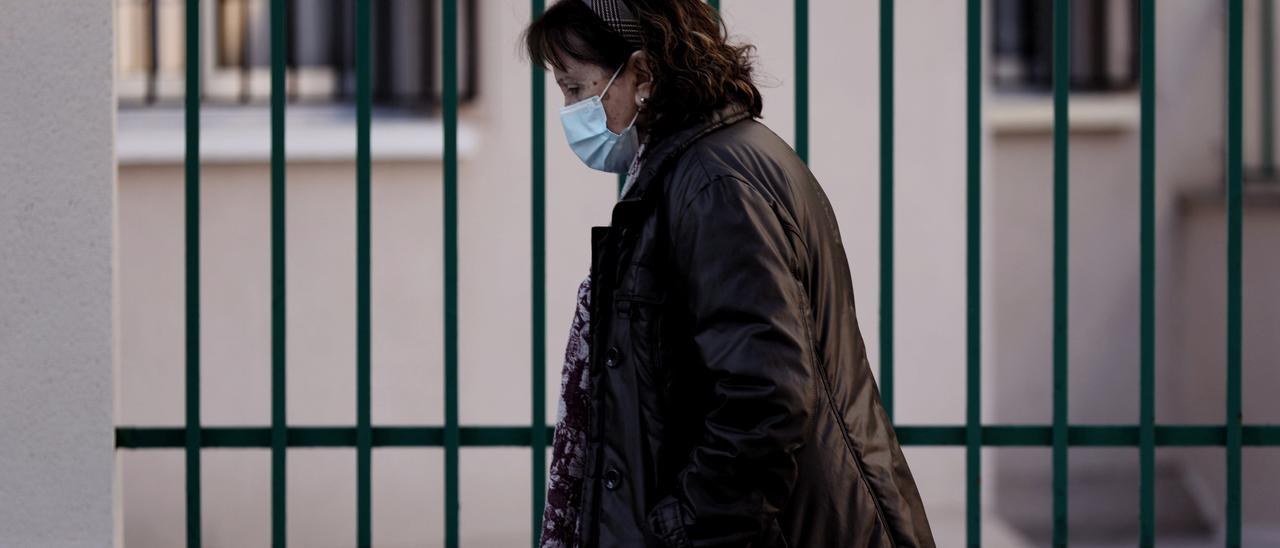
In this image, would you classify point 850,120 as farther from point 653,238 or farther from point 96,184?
point 653,238

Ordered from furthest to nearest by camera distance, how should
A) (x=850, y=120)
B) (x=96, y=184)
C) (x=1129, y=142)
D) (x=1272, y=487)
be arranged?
(x=1129, y=142) → (x=1272, y=487) → (x=850, y=120) → (x=96, y=184)

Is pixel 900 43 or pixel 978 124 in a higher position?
pixel 900 43

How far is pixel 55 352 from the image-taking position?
316cm

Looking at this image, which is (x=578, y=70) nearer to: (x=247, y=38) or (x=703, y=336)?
(x=703, y=336)

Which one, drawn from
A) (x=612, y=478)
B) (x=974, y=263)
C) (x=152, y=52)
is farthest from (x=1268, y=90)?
(x=612, y=478)

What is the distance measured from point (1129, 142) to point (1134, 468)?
1.46 m

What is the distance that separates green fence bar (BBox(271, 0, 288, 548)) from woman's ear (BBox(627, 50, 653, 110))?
1062mm

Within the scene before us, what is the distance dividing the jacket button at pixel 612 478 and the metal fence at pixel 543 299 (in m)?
0.99

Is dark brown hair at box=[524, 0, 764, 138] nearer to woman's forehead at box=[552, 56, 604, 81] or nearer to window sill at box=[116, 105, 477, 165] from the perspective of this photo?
woman's forehead at box=[552, 56, 604, 81]

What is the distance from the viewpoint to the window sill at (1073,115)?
23.1 ft

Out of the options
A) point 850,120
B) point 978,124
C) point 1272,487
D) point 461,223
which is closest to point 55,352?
point 978,124

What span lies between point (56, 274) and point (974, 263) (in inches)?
70.5

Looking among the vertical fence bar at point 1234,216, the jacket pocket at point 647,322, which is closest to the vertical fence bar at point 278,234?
the jacket pocket at point 647,322

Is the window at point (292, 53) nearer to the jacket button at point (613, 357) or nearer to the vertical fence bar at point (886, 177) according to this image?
the vertical fence bar at point (886, 177)
